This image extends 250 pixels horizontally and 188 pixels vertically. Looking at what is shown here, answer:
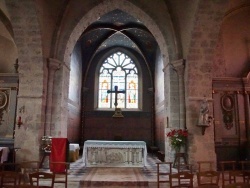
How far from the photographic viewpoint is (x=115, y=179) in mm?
7395

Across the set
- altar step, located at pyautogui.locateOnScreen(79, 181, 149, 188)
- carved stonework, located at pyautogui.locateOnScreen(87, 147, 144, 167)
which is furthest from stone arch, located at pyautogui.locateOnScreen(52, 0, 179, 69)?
altar step, located at pyautogui.locateOnScreen(79, 181, 149, 188)

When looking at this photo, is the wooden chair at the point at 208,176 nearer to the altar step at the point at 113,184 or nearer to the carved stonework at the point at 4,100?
the altar step at the point at 113,184

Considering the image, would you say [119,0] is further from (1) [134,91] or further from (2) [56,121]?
(1) [134,91]

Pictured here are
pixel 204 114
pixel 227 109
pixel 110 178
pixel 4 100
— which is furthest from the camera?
pixel 4 100

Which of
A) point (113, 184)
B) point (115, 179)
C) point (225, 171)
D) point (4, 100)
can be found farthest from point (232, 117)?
point (4, 100)

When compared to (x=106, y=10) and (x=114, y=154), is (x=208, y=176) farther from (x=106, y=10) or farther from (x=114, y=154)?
(x=106, y=10)

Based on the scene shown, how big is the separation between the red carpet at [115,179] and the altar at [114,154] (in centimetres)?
115

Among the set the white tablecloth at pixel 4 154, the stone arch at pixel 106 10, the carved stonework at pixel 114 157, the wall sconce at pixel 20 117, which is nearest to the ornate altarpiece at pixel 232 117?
the stone arch at pixel 106 10

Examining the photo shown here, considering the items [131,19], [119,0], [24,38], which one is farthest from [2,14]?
[131,19]

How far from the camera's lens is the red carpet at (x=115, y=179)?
701 cm

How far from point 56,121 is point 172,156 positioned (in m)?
4.61

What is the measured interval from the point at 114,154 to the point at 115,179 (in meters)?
2.45

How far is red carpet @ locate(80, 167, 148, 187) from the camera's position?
23.0ft

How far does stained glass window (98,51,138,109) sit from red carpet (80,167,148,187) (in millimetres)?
9055
